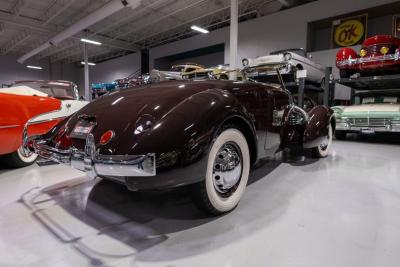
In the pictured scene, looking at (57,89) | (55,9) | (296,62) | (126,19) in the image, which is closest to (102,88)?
(126,19)

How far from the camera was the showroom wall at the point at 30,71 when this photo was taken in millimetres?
19656

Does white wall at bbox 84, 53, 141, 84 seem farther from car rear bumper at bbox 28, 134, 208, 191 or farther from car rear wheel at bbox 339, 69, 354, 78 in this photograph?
car rear bumper at bbox 28, 134, 208, 191

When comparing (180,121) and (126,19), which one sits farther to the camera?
(126,19)

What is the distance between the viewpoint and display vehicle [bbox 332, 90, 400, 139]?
16.0ft

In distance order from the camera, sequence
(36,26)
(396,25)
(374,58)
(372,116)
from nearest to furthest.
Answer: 1. (372,116)
2. (374,58)
3. (396,25)
4. (36,26)

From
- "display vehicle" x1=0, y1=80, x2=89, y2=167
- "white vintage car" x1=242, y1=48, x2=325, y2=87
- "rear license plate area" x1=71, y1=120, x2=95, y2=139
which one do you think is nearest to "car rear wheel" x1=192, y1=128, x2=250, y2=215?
"rear license plate area" x1=71, y1=120, x2=95, y2=139

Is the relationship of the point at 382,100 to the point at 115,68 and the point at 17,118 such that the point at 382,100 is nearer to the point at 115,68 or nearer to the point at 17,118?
the point at 17,118

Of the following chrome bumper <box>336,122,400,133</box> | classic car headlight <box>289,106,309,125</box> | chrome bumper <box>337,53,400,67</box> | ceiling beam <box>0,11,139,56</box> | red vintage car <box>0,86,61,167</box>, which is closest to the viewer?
red vintage car <box>0,86,61,167</box>

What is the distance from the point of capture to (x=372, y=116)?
5078mm

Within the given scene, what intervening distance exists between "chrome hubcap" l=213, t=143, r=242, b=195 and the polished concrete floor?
197 mm

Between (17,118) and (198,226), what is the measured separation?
2.26 meters

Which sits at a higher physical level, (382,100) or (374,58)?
(374,58)

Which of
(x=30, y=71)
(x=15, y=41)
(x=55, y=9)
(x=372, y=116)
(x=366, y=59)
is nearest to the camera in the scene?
(x=372, y=116)

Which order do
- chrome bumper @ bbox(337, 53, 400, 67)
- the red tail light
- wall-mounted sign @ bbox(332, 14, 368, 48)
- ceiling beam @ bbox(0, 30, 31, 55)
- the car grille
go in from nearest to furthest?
1. the red tail light
2. the car grille
3. chrome bumper @ bbox(337, 53, 400, 67)
4. wall-mounted sign @ bbox(332, 14, 368, 48)
5. ceiling beam @ bbox(0, 30, 31, 55)
